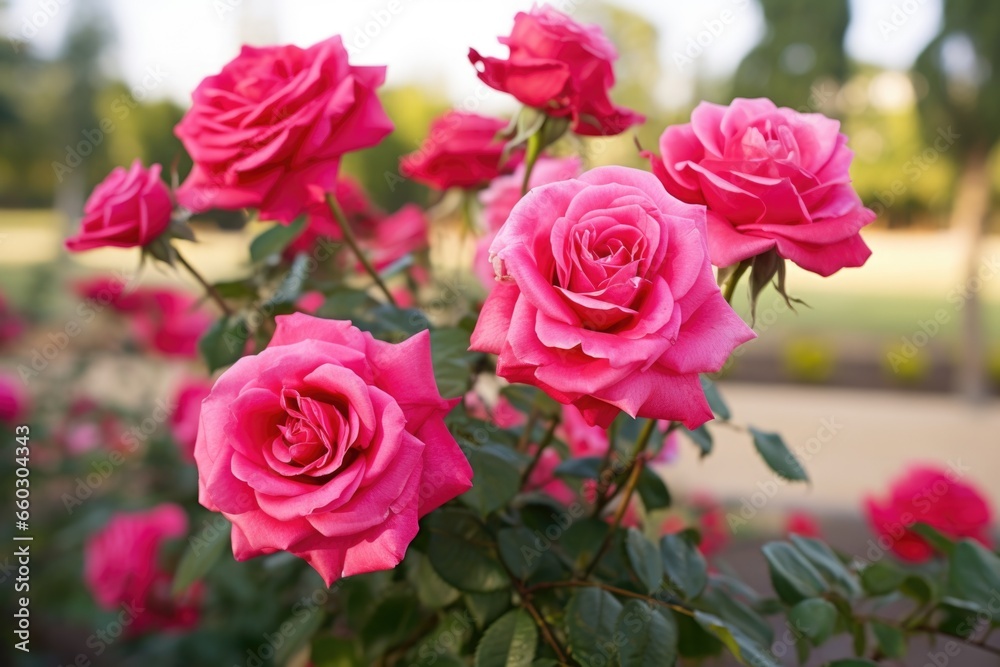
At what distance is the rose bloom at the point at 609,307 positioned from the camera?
302 mm

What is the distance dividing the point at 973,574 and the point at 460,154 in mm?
461

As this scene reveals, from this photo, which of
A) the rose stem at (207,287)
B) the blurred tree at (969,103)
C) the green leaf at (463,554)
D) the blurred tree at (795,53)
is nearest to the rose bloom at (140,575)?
the rose stem at (207,287)

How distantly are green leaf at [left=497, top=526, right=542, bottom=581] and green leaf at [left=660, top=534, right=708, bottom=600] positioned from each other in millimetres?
74

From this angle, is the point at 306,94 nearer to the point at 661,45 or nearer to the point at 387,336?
the point at 387,336

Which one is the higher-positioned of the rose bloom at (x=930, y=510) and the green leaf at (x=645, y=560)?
the green leaf at (x=645, y=560)

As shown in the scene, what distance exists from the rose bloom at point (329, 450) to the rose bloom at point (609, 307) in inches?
1.9

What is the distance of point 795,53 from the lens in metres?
5.37

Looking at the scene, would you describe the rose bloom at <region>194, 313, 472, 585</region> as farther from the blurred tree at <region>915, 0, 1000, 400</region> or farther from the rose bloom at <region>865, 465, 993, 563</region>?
the blurred tree at <region>915, 0, 1000, 400</region>

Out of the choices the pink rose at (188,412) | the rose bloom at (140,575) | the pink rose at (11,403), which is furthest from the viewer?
the pink rose at (11,403)

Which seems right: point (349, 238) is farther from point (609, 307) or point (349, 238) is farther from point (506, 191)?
point (609, 307)

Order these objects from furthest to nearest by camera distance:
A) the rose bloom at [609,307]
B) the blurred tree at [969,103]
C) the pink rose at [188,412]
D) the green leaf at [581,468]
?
the blurred tree at [969,103]
the pink rose at [188,412]
the green leaf at [581,468]
the rose bloom at [609,307]

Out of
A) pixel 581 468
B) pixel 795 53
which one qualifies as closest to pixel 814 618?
pixel 581 468

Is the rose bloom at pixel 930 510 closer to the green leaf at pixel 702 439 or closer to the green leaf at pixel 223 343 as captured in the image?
the green leaf at pixel 702 439

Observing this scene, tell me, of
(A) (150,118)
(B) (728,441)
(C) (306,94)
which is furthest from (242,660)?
(A) (150,118)
